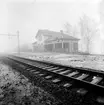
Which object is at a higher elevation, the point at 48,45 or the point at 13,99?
the point at 48,45

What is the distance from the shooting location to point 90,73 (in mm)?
4621

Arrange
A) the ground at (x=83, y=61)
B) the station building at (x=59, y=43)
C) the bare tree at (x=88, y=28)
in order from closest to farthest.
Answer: the ground at (x=83, y=61) < the station building at (x=59, y=43) < the bare tree at (x=88, y=28)

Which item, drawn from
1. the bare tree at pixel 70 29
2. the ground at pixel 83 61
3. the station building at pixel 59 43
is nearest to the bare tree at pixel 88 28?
the bare tree at pixel 70 29

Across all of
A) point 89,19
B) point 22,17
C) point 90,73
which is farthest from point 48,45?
point 22,17

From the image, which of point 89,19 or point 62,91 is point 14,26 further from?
point 62,91

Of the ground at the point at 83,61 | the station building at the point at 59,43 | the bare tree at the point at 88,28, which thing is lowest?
the ground at the point at 83,61

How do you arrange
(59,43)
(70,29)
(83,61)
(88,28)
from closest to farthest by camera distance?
(83,61)
(59,43)
(88,28)
(70,29)

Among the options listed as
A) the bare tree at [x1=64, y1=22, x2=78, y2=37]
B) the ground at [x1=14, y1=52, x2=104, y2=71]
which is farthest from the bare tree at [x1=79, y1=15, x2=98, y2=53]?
the ground at [x1=14, y1=52, x2=104, y2=71]

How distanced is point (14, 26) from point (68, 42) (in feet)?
387

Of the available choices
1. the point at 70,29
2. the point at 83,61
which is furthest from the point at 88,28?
the point at 83,61

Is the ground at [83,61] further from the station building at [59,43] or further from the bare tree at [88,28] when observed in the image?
the bare tree at [88,28]

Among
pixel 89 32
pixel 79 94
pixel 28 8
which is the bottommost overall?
pixel 79 94

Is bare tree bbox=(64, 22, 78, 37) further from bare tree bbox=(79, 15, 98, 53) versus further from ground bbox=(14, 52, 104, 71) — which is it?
ground bbox=(14, 52, 104, 71)

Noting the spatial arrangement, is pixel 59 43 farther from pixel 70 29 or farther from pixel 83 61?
pixel 70 29
